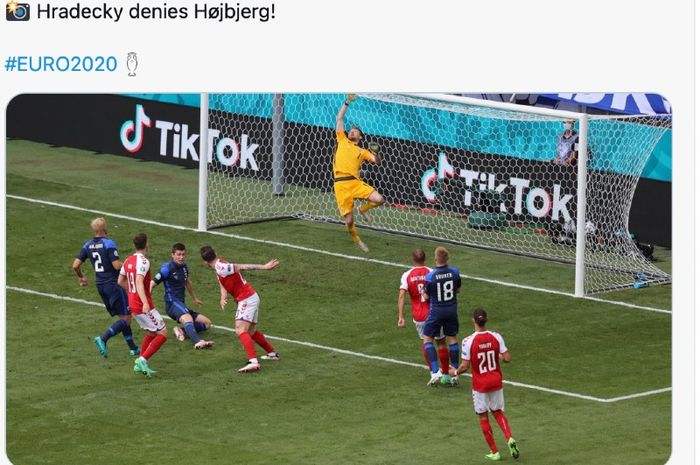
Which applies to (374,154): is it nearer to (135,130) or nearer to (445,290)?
(445,290)

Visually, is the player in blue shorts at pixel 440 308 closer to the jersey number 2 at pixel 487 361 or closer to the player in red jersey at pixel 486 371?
the player in red jersey at pixel 486 371

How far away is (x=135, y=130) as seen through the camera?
Answer: 37.9 meters

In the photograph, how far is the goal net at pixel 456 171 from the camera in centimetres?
2942

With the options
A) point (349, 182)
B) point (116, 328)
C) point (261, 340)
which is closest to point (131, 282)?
point (116, 328)

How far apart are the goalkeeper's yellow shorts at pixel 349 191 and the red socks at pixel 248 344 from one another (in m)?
6.50

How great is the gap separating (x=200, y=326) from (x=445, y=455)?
20.7 ft

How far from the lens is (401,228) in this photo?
3212 cm

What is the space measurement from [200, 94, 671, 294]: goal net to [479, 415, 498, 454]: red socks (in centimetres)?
783

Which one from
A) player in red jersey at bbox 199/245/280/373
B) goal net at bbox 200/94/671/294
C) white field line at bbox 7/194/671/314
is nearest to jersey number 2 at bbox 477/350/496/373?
player in red jersey at bbox 199/245/280/373

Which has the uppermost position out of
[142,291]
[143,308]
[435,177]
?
[435,177]

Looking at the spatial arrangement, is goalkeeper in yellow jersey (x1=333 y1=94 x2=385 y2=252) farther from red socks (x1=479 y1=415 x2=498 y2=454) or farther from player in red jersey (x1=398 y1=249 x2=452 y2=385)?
red socks (x1=479 y1=415 x2=498 y2=454)

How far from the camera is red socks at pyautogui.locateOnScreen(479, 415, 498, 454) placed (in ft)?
67.8

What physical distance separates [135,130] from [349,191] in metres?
8.98

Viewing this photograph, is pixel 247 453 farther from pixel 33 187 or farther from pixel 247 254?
pixel 33 187
